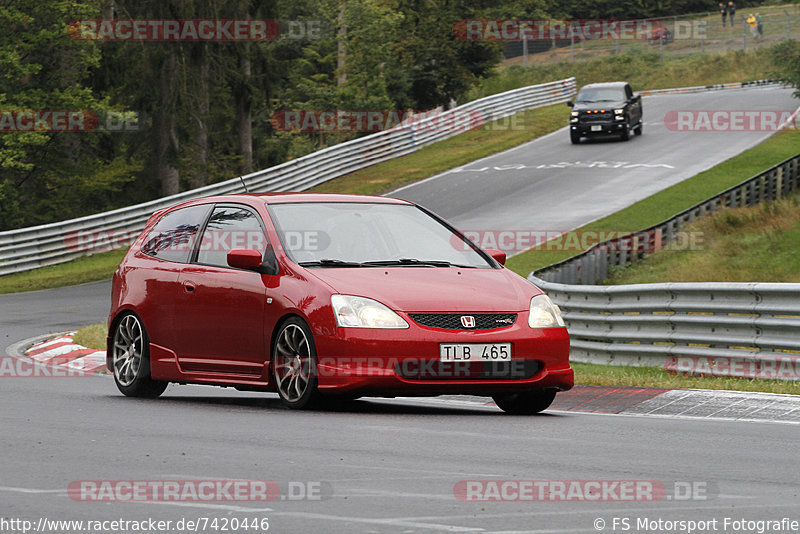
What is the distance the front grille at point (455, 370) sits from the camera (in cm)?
930

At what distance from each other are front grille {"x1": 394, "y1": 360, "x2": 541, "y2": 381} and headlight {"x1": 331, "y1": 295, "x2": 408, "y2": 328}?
29 cm

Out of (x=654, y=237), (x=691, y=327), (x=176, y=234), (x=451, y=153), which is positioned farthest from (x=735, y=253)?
(x=451, y=153)

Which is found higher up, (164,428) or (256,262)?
(256,262)

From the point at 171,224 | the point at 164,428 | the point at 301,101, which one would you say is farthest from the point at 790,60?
the point at 301,101

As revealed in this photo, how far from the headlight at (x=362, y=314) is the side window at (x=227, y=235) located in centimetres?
117

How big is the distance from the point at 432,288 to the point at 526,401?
116 cm

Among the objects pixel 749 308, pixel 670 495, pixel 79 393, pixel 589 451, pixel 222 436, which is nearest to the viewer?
pixel 670 495

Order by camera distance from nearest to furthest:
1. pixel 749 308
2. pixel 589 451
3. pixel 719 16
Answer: pixel 589 451
pixel 749 308
pixel 719 16

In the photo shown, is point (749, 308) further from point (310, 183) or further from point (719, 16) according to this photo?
point (719, 16)

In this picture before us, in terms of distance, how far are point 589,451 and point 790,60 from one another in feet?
109

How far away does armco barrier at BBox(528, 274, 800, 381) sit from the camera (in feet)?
41.7

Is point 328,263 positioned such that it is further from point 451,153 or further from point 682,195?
point 451,153

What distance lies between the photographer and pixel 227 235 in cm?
1080

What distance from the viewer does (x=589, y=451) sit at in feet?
25.4
